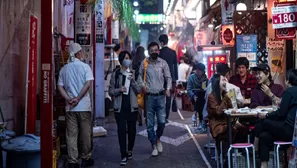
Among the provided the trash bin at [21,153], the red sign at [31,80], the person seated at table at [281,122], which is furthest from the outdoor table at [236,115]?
the red sign at [31,80]

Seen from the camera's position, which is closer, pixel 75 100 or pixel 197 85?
pixel 75 100

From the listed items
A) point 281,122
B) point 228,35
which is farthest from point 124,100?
point 228,35

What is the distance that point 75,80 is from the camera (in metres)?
8.06

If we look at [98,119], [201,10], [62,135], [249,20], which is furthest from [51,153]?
[201,10]

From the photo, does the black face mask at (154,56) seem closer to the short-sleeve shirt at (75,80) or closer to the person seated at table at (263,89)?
the short-sleeve shirt at (75,80)

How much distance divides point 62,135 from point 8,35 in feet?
7.19

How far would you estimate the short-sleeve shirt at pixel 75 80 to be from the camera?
805 cm

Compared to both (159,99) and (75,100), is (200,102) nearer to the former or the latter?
(159,99)

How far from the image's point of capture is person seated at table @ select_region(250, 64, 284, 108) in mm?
8453

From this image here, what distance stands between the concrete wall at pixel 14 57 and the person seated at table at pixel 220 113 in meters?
3.57

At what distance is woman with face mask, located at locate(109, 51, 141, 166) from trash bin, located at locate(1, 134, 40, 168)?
7.71ft

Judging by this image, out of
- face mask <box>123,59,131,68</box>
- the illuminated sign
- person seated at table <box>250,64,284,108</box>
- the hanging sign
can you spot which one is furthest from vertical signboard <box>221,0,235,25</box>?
the illuminated sign

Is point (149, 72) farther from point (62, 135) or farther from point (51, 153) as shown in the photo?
point (51, 153)

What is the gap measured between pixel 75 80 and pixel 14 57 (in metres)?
1.48
